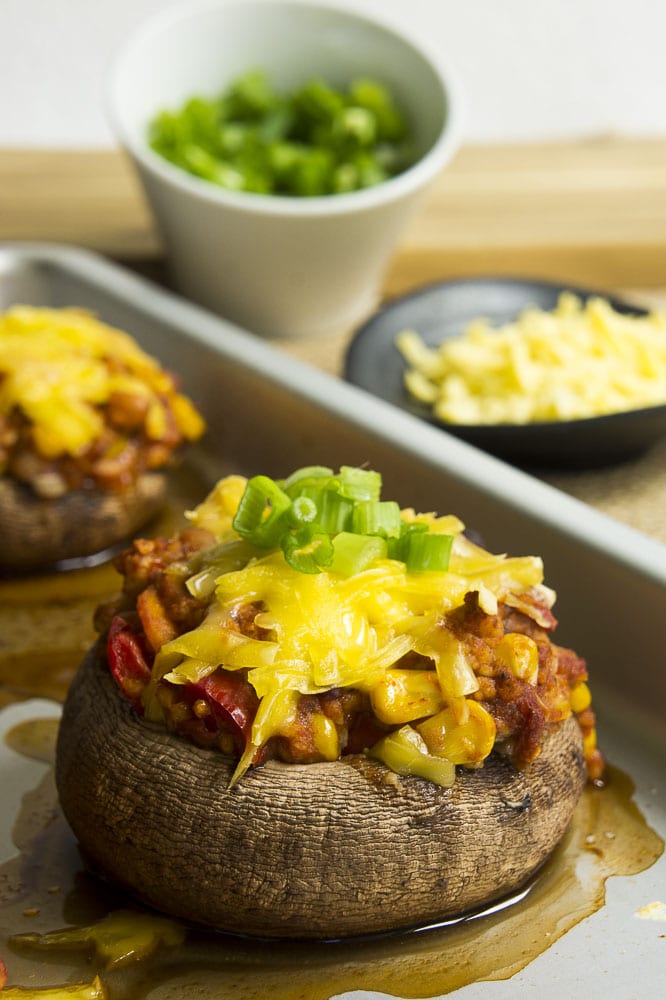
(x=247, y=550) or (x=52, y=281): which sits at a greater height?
(x=247, y=550)

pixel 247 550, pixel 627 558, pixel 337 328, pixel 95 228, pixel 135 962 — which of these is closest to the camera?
pixel 135 962

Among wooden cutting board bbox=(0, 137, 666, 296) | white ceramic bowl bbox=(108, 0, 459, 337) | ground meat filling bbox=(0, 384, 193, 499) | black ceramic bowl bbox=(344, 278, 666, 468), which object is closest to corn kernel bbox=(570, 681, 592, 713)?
black ceramic bowl bbox=(344, 278, 666, 468)

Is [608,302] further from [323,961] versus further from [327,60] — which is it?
[323,961]

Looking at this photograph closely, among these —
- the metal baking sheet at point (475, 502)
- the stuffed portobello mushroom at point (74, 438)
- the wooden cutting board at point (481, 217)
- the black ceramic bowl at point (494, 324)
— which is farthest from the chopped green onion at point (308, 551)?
the wooden cutting board at point (481, 217)

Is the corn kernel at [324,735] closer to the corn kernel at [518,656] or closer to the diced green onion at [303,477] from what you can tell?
the corn kernel at [518,656]

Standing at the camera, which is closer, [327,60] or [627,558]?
[627,558]

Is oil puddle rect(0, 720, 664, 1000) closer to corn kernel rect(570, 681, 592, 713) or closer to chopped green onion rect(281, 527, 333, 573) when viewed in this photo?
corn kernel rect(570, 681, 592, 713)

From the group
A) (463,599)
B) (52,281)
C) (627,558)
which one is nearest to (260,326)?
(52,281)

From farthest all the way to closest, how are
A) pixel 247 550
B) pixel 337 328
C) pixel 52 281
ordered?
pixel 337 328, pixel 52 281, pixel 247 550
